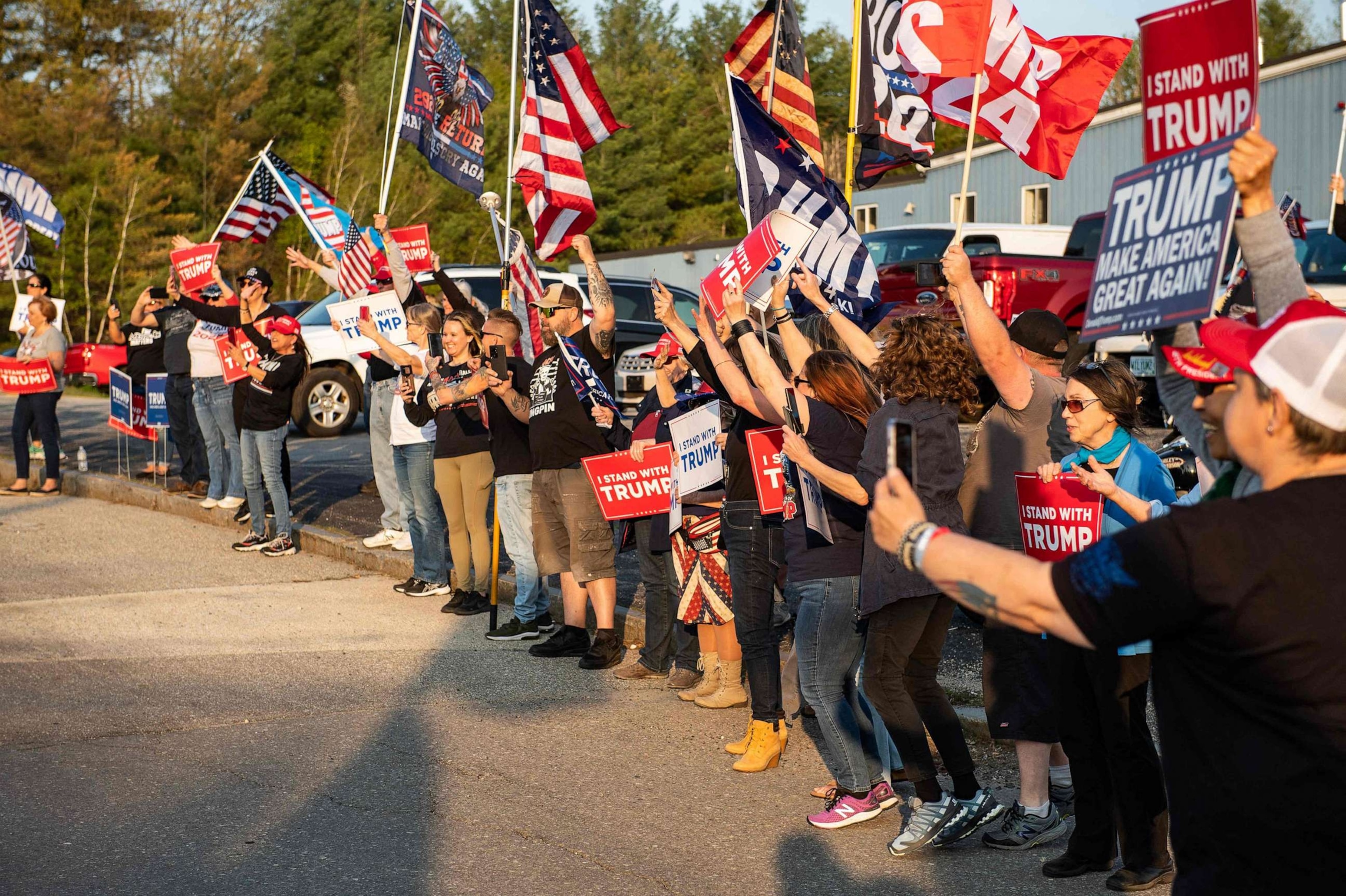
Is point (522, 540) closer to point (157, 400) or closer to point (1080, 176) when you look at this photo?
point (157, 400)

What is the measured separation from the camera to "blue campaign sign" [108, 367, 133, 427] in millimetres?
14273

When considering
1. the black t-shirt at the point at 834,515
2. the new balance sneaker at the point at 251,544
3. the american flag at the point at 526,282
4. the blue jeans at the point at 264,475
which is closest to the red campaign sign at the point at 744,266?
the black t-shirt at the point at 834,515

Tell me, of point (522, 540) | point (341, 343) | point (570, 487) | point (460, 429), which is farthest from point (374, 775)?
point (341, 343)

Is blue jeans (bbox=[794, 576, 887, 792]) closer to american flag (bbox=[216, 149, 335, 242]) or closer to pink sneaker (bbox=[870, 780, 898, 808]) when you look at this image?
pink sneaker (bbox=[870, 780, 898, 808])

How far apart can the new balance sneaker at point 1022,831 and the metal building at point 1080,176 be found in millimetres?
13359

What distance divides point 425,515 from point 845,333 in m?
4.59

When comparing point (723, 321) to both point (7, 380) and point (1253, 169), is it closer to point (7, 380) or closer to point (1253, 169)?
point (1253, 169)

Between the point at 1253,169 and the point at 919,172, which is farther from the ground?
the point at 919,172

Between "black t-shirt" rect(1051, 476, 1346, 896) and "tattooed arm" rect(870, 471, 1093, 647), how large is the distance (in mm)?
39

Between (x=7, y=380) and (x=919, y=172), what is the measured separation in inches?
783

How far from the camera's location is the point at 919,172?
29500 mm

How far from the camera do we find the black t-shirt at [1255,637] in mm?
2512

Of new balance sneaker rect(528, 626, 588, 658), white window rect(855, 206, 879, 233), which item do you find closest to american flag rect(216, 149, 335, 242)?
new balance sneaker rect(528, 626, 588, 658)

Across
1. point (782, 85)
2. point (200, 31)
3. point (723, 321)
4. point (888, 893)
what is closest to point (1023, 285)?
point (782, 85)
